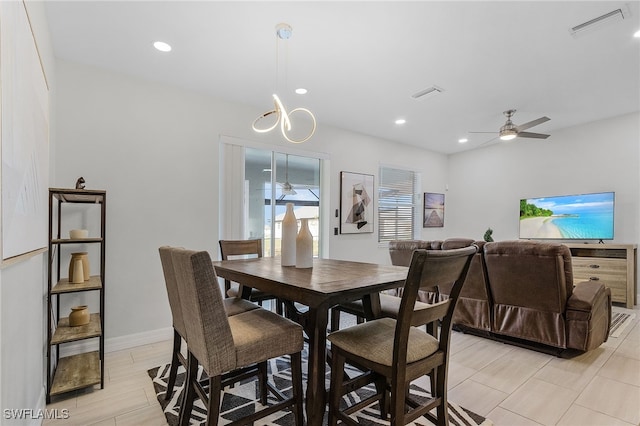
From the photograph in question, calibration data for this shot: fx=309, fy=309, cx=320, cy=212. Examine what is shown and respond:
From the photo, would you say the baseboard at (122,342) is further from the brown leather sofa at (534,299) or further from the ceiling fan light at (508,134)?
the ceiling fan light at (508,134)

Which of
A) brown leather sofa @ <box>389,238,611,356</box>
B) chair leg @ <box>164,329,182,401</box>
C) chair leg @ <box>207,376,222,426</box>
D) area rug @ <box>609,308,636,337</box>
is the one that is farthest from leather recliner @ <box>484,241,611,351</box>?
chair leg @ <box>164,329,182,401</box>

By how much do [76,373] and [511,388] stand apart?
3049 millimetres

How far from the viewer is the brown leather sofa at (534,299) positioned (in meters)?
2.44

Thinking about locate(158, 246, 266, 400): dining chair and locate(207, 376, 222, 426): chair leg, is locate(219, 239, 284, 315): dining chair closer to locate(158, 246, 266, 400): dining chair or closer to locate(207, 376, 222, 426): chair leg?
locate(158, 246, 266, 400): dining chair

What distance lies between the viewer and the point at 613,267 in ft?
13.5

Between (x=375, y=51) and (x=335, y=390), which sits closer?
(x=335, y=390)

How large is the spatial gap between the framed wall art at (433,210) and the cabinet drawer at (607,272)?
2.39m

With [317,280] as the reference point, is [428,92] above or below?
above

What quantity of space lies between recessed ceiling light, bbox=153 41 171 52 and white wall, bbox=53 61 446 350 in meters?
0.69

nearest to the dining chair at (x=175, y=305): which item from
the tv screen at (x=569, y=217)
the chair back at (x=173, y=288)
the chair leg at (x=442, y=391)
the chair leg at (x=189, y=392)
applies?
the chair back at (x=173, y=288)

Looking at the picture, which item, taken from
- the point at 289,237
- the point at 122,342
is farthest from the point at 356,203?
the point at 122,342

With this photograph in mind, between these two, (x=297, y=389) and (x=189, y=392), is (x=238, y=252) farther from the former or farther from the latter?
(x=297, y=389)

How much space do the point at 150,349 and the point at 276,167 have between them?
2.48 meters

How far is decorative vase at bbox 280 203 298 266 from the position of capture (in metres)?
2.10
